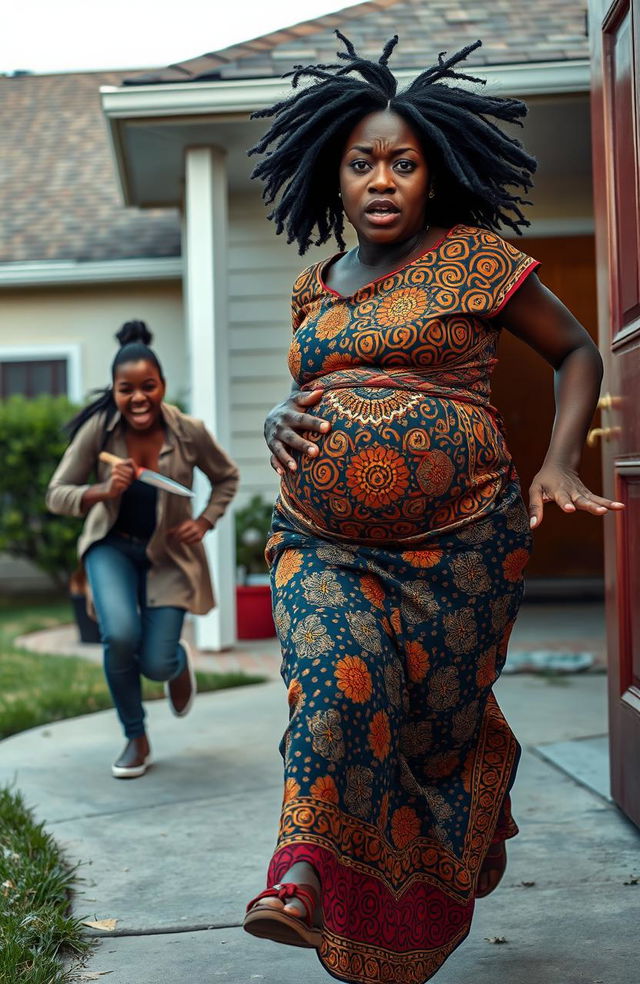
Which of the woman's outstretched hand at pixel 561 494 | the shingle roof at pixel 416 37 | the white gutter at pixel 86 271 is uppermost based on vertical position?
the shingle roof at pixel 416 37

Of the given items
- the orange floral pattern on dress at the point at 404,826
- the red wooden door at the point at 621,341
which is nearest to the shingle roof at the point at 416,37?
the red wooden door at the point at 621,341

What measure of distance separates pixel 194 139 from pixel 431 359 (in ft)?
20.3

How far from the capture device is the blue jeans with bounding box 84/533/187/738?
16.4 ft

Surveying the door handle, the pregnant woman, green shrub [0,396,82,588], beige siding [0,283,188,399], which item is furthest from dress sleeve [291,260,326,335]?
beige siding [0,283,188,399]

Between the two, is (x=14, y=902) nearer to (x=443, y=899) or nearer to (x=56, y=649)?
(x=443, y=899)

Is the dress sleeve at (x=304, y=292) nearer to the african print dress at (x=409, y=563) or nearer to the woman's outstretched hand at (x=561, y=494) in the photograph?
the african print dress at (x=409, y=563)

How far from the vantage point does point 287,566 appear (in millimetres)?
2686

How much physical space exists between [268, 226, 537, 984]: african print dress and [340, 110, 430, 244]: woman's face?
0.36ft

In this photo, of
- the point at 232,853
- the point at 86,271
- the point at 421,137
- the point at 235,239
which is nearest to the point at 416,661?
the point at 421,137

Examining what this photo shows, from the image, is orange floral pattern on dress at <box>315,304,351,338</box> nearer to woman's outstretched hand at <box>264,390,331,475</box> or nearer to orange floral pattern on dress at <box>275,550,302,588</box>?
woman's outstretched hand at <box>264,390,331,475</box>

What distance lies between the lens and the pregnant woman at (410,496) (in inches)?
97.3

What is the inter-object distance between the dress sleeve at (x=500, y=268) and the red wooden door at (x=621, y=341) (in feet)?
3.64

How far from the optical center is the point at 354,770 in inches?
93.5

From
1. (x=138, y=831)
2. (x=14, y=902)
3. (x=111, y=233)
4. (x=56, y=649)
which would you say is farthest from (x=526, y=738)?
(x=111, y=233)
